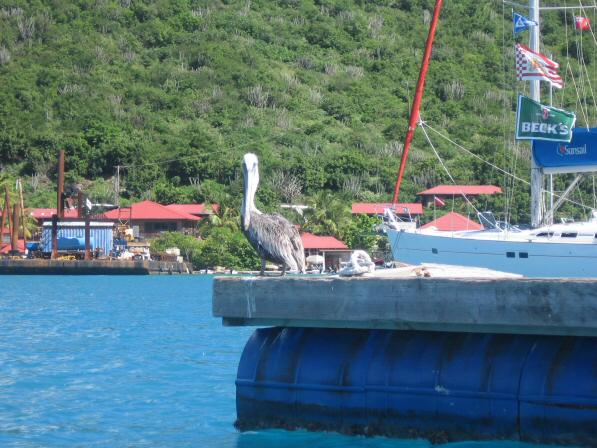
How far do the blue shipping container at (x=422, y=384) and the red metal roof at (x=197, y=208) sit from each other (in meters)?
72.9

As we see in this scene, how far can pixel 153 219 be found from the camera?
8562cm

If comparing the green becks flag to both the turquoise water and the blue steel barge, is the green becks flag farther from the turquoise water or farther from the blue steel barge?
the blue steel barge

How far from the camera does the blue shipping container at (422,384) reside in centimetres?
1171

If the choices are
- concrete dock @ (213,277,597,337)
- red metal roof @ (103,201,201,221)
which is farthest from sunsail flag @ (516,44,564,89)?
red metal roof @ (103,201,201,221)

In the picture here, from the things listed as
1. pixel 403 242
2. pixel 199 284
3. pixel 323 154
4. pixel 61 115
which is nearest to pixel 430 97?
pixel 323 154

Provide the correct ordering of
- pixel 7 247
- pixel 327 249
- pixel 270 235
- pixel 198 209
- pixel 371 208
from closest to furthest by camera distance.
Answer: pixel 270 235
pixel 327 249
pixel 371 208
pixel 7 247
pixel 198 209

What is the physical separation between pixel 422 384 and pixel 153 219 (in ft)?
243

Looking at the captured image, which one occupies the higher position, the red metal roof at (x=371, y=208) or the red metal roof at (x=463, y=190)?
the red metal roof at (x=463, y=190)

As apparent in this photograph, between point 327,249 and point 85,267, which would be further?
point 327,249

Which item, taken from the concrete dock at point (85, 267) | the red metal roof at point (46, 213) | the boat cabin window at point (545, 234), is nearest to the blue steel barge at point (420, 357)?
the boat cabin window at point (545, 234)

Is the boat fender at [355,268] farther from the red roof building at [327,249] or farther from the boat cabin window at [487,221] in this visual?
the red roof building at [327,249]

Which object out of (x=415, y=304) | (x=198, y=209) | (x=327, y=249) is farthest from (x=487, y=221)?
(x=198, y=209)

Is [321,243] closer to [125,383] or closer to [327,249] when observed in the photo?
[327,249]

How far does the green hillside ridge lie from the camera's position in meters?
95.5
